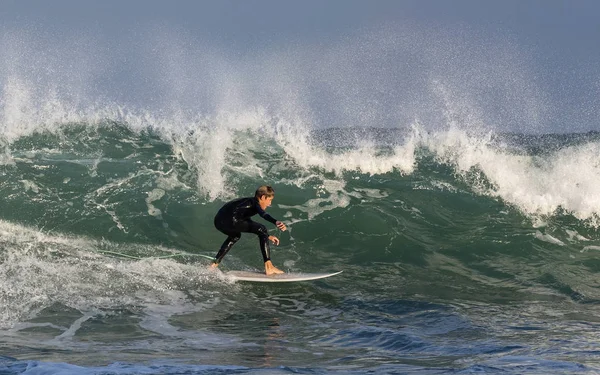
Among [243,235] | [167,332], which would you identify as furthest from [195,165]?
[167,332]

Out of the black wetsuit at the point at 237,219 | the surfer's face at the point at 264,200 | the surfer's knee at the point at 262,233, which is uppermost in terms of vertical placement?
the surfer's face at the point at 264,200

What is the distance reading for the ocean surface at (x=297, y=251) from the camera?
21.0 feet

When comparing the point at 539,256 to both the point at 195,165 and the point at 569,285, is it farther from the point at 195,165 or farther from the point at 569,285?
the point at 195,165

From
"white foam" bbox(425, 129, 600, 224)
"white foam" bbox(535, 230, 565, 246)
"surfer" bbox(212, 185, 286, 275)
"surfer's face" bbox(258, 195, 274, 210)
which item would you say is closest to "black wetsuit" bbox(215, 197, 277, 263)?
"surfer" bbox(212, 185, 286, 275)

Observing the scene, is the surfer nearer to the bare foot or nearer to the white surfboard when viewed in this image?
the bare foot

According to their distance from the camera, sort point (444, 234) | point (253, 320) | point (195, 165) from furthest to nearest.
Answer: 1. point (195, 165)
2. point (444, 234)
3. point (253, 320)

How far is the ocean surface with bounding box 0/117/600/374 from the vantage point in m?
6.39

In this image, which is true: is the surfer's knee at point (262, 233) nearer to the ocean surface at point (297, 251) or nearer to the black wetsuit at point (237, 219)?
the black wetsuit at point (237, 219)

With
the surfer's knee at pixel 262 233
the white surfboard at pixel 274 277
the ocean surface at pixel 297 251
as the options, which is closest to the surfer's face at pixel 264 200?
the surfer's knee at pixel 262 233

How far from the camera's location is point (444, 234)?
12203mm

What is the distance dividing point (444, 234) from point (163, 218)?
477cm

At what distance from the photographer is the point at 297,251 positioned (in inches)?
452

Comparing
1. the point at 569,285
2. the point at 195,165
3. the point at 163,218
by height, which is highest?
the point at 195,165

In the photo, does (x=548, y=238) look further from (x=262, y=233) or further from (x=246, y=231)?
(x=246, y=231)
